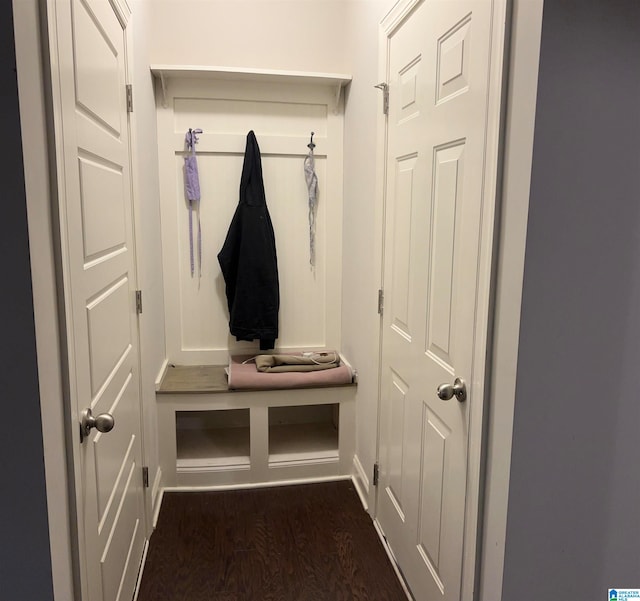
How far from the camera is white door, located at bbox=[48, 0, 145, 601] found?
113 cm

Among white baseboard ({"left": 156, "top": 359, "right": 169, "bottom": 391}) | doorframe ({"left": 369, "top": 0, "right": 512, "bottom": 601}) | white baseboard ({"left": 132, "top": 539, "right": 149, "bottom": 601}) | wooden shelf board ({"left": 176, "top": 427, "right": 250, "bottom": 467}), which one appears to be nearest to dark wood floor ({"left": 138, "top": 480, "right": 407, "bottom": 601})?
white baseboard ({"left": 132, "top": 539, "right": 149, "bottom": 601})

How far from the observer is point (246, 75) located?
2512 mm

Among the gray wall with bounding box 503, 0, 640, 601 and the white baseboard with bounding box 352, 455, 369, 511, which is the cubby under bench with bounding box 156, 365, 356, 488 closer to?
the white baseboard with bounding box 352, 455, 369, 511

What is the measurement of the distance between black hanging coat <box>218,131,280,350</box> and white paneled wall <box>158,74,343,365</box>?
0.10 metres

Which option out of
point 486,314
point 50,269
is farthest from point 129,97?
point 486,314

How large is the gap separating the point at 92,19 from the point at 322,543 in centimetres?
205

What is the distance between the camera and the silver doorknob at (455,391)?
4.56 feet

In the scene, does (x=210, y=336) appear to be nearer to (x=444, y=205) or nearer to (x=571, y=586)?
(x=444, y=205)

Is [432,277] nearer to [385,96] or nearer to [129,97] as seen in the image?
[385,96]

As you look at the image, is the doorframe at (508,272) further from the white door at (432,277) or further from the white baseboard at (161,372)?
the white baseboard at (161,372)

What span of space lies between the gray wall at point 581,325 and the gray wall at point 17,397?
40.3 inches

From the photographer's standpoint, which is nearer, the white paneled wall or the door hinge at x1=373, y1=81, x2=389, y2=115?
the door hinge at x1=373, y1=81, x2=389, y2=115

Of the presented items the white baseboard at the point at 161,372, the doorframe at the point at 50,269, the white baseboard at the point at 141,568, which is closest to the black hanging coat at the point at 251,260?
the white baseboard at the point at 161,372

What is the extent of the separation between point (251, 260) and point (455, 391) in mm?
1468
